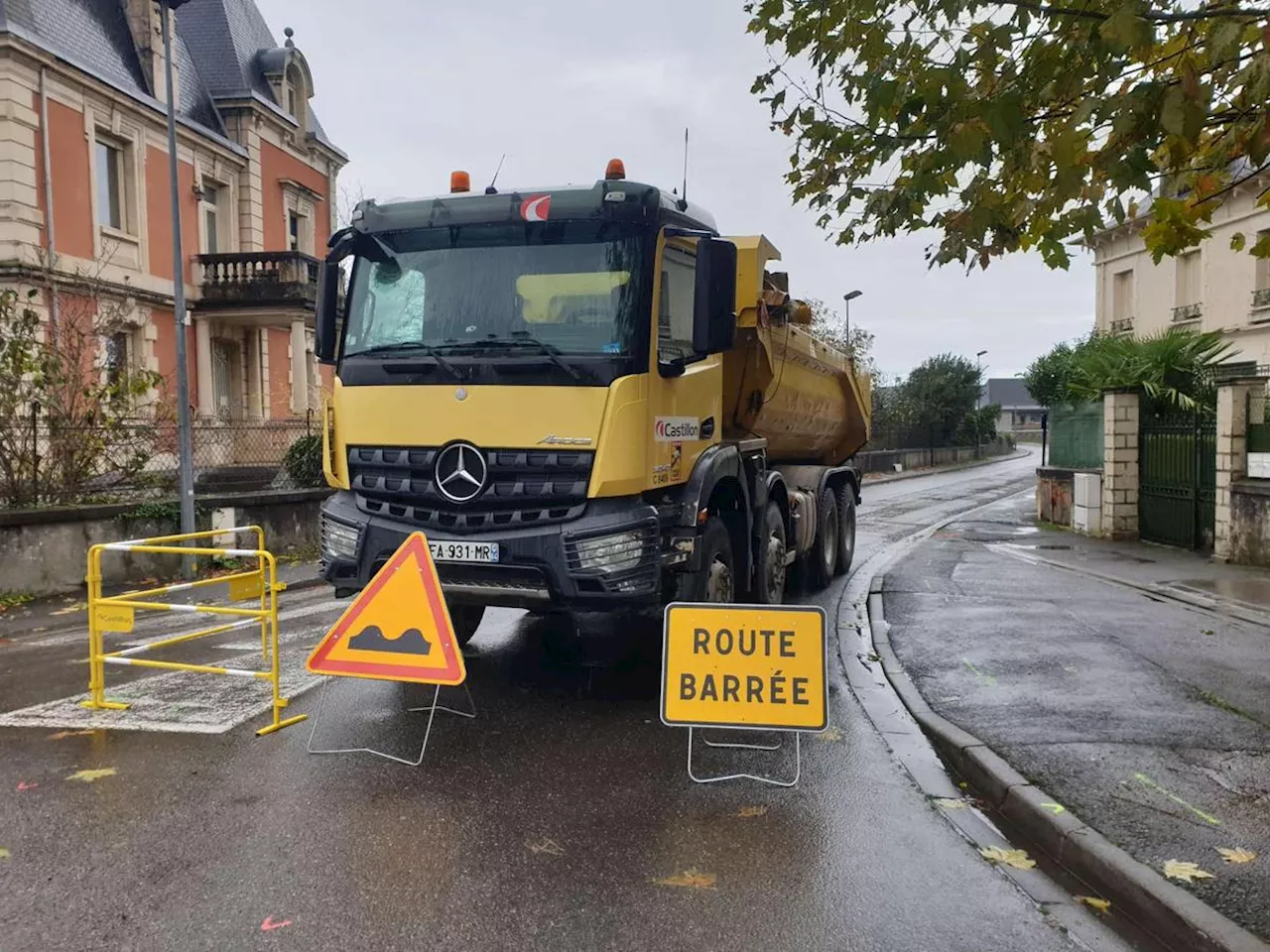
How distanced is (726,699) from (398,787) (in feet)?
5.80

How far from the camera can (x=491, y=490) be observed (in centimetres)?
590

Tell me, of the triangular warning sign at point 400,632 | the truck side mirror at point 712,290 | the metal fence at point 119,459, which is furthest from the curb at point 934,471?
the triangular warning sign at point 400,632

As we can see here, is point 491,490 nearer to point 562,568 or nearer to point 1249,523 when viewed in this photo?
point 562,568

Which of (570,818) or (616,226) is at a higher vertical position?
(616,226)

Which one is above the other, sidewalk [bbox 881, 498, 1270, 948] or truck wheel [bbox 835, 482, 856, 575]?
truck wheel [bbox 835, 482, 856, 575]

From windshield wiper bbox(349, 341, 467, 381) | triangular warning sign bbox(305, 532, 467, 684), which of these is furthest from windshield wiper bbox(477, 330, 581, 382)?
triangular warning sign bbox(305, 532, 467, 684)

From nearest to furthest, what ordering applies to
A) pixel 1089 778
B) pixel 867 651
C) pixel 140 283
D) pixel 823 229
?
pixel 1089 778 < pixel 823 229 < pixel 867 651 < pixel 140 283

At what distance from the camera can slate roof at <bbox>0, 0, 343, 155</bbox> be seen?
1942 centimetres

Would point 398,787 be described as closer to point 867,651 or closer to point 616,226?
point 616,226

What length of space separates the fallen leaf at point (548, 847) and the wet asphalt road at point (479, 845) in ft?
0.16

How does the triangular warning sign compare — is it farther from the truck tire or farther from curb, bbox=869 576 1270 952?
curb, bbox=869 576 1270 952

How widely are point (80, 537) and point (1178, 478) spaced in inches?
578

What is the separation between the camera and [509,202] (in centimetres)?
618

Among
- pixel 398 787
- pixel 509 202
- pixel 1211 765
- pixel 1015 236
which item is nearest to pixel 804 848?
pixel 398 787
